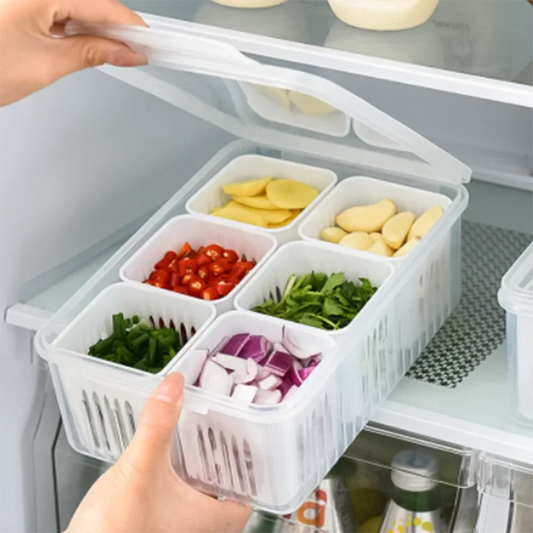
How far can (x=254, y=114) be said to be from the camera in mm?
1430

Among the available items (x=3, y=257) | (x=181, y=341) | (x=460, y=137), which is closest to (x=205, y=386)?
(x=181, y=341)

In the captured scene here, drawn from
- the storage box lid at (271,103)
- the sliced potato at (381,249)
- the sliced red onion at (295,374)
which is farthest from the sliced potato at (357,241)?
the sliced red onion at (295,374)

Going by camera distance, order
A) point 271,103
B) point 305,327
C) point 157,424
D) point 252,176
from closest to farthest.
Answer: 1. point 157,424
2. point 305,327
3. point 271,103
4. point 252,176

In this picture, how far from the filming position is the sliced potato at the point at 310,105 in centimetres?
124

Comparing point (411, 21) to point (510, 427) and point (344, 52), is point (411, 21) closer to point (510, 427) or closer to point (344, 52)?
point (344, 52)

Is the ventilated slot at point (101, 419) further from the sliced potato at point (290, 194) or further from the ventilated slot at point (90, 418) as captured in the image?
the sliced potato at point (290, 194)

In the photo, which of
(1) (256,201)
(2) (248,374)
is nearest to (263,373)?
(2) (248,374)

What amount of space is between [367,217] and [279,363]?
295mm

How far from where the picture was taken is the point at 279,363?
1105mm

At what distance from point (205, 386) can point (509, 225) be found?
614 mm

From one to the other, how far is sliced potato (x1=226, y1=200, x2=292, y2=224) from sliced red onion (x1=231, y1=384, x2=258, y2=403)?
1.06ft

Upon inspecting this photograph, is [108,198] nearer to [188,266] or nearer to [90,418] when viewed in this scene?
[188,266]

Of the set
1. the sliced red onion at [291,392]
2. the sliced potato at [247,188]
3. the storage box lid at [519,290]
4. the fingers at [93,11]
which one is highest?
the fingers at [93,11]

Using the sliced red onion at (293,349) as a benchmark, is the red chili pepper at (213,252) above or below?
above
